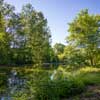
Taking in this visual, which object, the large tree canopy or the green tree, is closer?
the green tree

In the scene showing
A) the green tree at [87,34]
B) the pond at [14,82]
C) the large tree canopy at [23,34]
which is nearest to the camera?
the pond at [14,82]

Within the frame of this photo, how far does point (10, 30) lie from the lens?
44.0 metres

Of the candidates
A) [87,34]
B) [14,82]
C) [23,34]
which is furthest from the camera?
[23,34]

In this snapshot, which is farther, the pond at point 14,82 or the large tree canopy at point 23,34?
the large tree canopy at point 23,34

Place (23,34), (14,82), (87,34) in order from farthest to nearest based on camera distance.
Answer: (23,34), (87,34), (14,82)

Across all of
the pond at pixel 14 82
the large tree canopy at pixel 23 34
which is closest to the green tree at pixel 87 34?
the pond at pixel 14 82

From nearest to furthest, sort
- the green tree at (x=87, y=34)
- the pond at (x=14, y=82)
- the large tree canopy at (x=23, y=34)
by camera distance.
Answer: the pond at (x=14, y=82), the green tree at (x=87, y=34), the large tree canopy at (x=23, y=34)

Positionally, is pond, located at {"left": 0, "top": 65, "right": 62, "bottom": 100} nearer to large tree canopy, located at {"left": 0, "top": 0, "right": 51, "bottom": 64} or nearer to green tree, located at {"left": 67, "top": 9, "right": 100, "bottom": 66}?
green tree, located at {"left": 67, "top": 9, "right": 100, "bottom": 66}

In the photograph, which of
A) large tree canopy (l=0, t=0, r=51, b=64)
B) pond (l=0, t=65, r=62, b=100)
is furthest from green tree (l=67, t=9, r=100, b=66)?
large tree canopy (l=0, t=0, r=51, b=64)

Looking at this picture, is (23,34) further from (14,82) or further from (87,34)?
(14,82)

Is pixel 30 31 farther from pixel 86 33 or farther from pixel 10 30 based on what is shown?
pixel 86 33

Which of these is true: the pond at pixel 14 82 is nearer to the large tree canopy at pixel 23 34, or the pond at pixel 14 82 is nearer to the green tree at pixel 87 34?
the green tree at pixel 87 34

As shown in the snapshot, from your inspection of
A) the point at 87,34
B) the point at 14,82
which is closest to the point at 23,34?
the point at 87,34

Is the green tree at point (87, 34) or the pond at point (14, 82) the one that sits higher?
the green tree at point (87, 34)
